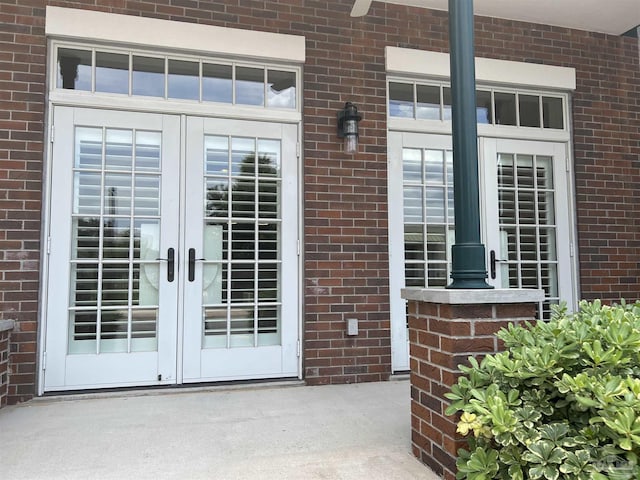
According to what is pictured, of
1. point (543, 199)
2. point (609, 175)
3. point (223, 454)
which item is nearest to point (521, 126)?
point (543, 199)

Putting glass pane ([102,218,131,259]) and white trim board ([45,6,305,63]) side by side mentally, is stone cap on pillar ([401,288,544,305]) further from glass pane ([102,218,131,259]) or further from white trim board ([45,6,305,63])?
white trim board ([45,6,305,63])

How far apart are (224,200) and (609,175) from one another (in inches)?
143

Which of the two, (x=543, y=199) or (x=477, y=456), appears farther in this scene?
(x=543, y=199)

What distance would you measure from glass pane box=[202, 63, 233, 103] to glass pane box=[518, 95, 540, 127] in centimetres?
268

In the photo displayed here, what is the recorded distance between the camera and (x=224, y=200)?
3711mm

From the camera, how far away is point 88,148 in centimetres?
351

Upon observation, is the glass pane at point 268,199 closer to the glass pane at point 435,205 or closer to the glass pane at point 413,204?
the glass pane at point 413,204

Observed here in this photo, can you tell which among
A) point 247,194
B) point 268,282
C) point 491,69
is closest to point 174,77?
point 247,194

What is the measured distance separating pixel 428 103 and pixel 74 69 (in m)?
2.87

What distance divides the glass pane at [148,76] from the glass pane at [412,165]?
2062 millimetres

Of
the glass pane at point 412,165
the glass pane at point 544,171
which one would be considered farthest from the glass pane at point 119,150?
the glass pane at point 544,171

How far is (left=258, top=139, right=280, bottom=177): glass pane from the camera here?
381 centimetres

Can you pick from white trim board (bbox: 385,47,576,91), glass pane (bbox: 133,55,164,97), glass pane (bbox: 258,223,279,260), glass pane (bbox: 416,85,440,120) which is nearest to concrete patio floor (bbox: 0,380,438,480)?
glass pane (bbox: 258,223,279,260)

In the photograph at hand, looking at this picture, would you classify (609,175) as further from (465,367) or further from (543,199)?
(465,367)
